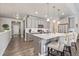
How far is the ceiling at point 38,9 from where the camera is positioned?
116 cm

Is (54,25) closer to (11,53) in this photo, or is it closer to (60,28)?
(60,28)

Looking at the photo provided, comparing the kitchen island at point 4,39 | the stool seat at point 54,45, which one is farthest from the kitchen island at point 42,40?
the kitchen island at point 4,39

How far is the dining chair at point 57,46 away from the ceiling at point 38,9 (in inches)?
12.0

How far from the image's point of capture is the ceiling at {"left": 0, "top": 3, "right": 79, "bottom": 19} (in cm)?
116

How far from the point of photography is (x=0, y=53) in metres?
1.19

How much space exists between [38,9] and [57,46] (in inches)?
20.4

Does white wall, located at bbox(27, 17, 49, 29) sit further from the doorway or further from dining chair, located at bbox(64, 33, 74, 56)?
dining chair, located at bbox(64, 33, 74, 56)

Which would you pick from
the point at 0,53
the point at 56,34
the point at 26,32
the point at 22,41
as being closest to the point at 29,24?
the point at 26,32

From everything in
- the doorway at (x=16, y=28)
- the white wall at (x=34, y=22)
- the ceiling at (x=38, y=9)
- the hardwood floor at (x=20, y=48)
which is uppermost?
the ceiling at (x=38, y=9)

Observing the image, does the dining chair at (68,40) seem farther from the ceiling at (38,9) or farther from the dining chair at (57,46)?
the ceiling at (38,9)

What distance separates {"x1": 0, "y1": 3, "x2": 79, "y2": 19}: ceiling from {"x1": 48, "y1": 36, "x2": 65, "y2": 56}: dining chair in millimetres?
305

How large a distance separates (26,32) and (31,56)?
305 mm

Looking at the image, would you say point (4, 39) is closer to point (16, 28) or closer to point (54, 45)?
point (16, 28)

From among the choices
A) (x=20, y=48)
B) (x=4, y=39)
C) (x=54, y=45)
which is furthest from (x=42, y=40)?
(x=4, y=39)
